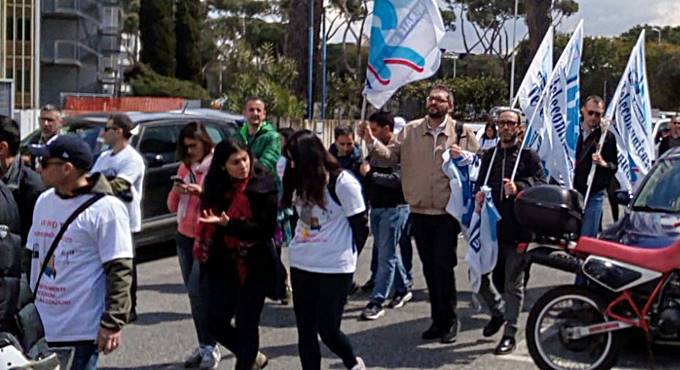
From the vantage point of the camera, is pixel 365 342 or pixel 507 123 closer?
pixel 507 123

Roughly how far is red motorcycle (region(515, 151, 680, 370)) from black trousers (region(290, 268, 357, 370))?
1515mm

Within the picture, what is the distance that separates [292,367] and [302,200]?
63.0 inches

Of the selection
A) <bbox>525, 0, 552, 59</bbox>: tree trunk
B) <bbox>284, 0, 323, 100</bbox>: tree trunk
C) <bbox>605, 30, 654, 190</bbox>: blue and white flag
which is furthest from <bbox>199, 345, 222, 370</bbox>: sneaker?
<bbox>525, 0, 552, 59</bbox>: tree trunk

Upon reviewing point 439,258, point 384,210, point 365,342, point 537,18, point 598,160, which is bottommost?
point 365,342

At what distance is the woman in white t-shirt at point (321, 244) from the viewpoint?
595 cm

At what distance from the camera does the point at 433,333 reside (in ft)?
25.7

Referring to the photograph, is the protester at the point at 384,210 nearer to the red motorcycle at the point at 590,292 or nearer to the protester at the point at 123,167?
the red motorcycle at the point at 590,292

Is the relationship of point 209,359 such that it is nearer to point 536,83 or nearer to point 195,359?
point 195,359

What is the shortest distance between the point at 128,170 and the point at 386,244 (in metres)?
2.35

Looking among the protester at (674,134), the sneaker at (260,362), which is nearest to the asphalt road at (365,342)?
the sneaker at (260,362)

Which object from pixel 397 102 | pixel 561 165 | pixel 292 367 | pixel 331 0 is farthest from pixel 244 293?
pixel 331 0

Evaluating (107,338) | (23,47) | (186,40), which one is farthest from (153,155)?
(186,40)

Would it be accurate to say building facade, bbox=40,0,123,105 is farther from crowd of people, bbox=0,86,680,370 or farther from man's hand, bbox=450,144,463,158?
man's hand, bbox=450,144,463,158

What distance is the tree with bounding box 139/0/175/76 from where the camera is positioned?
58906 millimetres
